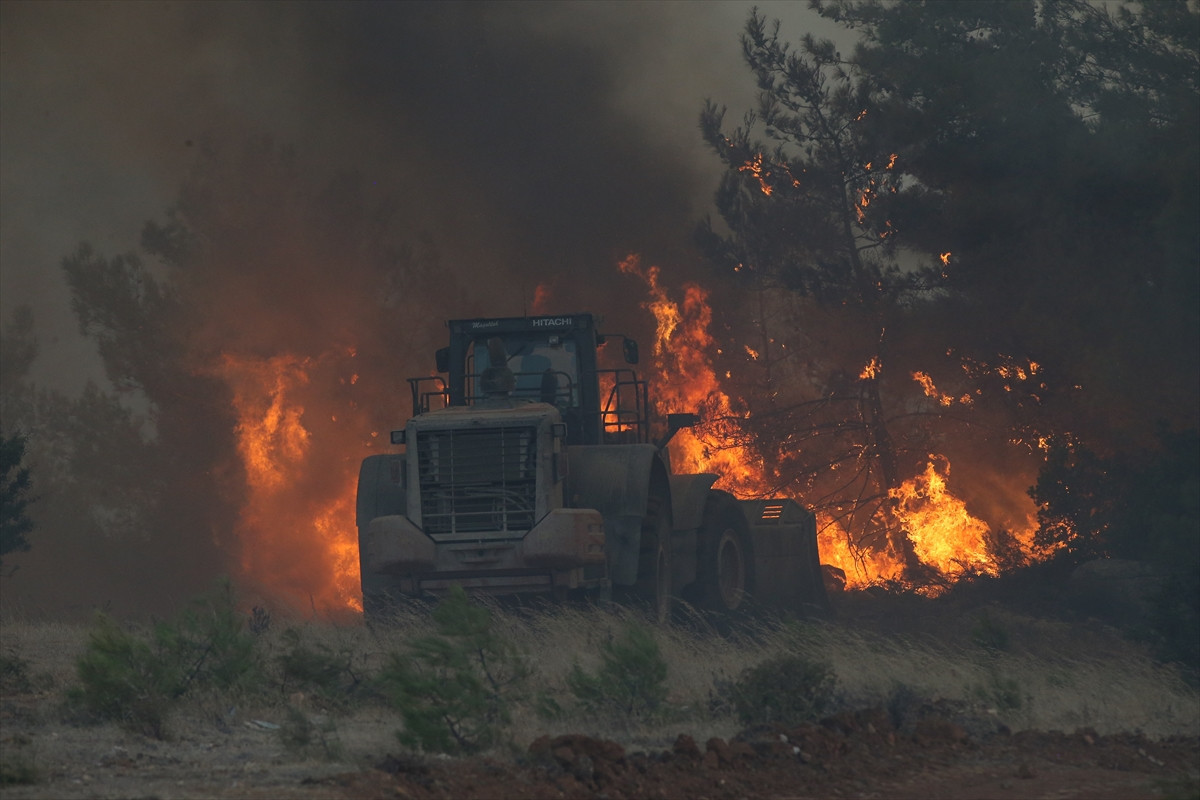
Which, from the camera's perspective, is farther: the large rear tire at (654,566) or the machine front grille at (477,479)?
the large rear tire at (654,566)

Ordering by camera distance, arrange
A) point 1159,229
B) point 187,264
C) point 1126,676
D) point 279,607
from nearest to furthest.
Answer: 1. point 1126,676
2. point 1159,229
3. point 279,607
4. point 187,264

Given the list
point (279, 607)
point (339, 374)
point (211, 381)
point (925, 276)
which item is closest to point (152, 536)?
point (211, 381)

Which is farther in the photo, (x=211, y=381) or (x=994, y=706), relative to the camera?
(x=211, y=381)

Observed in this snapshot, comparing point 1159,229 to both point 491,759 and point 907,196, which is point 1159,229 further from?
point 491,759

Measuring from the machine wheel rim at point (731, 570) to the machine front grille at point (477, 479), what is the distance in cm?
436


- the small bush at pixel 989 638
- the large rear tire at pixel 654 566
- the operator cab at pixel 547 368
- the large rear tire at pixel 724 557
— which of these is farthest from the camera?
the large rear tire at pixel 724 557

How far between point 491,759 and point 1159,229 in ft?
49.7

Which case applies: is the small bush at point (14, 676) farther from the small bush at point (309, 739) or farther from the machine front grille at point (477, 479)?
the machine front grille at point (477, 479)

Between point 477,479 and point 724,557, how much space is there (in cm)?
514

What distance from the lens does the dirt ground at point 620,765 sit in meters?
7.41

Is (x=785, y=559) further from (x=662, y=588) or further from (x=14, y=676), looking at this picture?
(x=14, y=676)

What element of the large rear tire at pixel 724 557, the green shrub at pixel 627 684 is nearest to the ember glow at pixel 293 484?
the large rear tire at pixel 724 557

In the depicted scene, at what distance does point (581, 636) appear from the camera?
44.1 ft

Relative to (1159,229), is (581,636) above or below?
below
